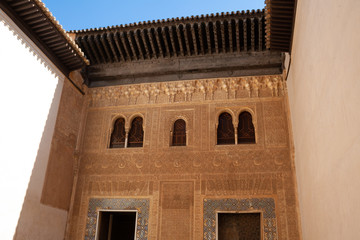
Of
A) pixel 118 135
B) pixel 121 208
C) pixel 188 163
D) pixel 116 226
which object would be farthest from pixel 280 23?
pixel 116 226

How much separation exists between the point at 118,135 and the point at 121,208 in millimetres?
1675

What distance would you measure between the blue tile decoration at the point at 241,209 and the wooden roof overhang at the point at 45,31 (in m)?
4.06

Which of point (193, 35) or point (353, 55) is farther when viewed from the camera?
point (193, 35)

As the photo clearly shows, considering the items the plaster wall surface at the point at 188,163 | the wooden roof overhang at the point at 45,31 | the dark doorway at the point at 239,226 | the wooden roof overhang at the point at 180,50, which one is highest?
the wooden roof overhang at the point at 180,50

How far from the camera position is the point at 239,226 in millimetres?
6465

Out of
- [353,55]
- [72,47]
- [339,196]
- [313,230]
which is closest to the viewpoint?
[353,55]

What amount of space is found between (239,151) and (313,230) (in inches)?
91.0

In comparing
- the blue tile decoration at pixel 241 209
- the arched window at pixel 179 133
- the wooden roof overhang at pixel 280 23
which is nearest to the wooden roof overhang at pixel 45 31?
the arched window at pixel 179 133

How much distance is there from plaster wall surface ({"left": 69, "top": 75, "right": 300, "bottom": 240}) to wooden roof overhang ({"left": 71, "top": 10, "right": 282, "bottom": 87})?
1.03ft

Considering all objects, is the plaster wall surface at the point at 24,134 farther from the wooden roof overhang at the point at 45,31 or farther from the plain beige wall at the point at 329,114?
the plain beige wall at the point at 329,114

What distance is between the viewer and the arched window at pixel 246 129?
6.75m

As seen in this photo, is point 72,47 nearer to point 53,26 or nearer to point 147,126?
point 53,26

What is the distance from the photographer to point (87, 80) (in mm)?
7859

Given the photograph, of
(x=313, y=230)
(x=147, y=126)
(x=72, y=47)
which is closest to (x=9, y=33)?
(x=72, y=47)
